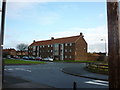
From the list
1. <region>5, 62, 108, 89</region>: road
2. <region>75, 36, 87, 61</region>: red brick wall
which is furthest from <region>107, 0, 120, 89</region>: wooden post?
<region>75, 36, 87, 61</region>: red brick wall

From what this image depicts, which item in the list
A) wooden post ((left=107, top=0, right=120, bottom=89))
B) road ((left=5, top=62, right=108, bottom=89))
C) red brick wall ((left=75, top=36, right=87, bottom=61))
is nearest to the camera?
wooden post ((left=107, top=0, right=120, bottom=89))

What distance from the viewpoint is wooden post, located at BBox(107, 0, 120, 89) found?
2.08 m

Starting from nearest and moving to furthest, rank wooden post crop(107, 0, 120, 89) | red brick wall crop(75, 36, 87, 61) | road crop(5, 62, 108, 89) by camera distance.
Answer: wooden post crop(107, 0, 120, 89) < road crop(5, 62, 108, 89) < red brick wall crop(75, 36, 87, 61)

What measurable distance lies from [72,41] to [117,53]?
57289mm

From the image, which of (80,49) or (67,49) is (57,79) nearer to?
(80,49)

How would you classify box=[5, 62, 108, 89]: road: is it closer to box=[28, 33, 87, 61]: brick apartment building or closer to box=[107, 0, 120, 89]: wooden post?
box=[107, 0, 120, 89]: wooden post

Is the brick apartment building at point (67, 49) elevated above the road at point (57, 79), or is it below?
above

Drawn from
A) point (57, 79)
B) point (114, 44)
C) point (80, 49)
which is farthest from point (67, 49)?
point (114, 44)

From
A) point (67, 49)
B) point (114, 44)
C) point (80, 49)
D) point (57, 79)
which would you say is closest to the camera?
point (114, 44)

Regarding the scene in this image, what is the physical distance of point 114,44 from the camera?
211 centimetres

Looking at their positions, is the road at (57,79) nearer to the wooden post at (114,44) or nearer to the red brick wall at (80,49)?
the wooden post at (114,44)

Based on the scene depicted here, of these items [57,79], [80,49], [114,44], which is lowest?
[57,79]

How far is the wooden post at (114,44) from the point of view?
2.08m

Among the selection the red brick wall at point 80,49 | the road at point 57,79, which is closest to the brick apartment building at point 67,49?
the red brick wall at point 80,49
